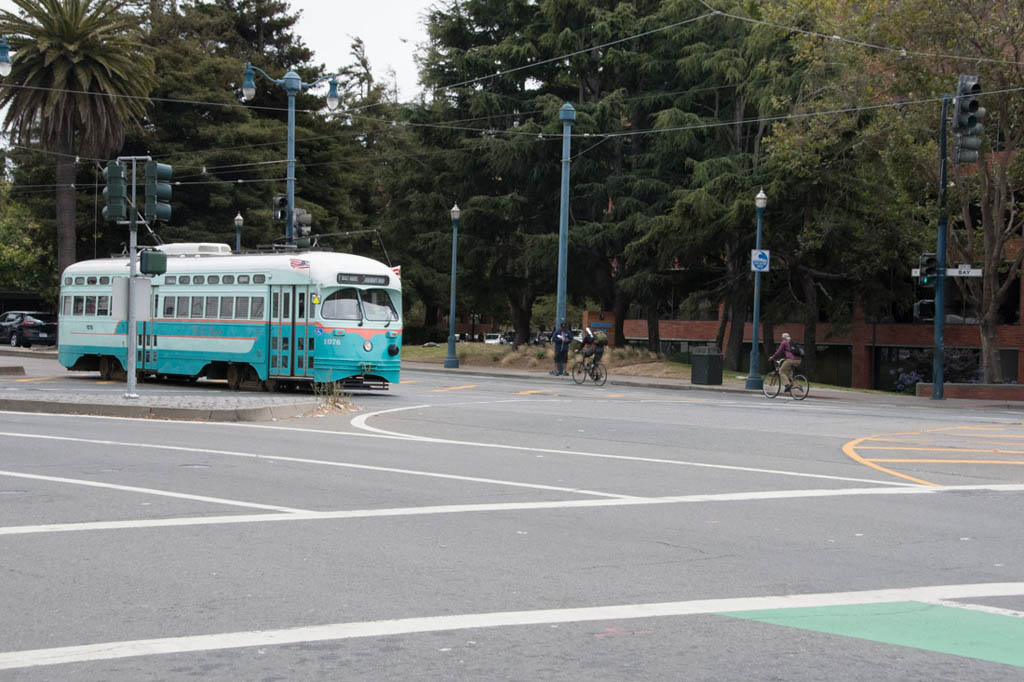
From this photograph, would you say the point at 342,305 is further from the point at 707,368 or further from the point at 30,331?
the point at 30,331

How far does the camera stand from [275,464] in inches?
527

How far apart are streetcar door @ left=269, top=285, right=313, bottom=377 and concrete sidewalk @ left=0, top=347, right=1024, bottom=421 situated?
71 cm

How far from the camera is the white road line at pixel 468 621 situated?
18.8 feet

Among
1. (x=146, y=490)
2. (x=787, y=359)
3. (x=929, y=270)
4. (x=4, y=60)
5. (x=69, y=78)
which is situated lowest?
(x=146, y=490)

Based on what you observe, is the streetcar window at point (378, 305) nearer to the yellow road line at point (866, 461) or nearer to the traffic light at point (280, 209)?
the traffic light at point (280, 209)

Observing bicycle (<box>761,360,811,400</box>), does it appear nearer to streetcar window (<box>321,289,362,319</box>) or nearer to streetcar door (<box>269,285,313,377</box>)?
streetcar window (<box>321,289,362,319</box>)

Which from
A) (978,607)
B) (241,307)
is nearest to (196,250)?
(241,307)

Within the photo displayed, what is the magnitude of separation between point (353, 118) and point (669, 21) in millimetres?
33206

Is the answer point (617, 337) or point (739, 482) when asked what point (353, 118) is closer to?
point (617, 337)

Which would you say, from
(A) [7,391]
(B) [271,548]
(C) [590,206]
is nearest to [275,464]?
(B) [271,548]

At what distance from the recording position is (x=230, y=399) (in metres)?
21.9

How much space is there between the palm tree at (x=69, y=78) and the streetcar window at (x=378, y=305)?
24.8 metres

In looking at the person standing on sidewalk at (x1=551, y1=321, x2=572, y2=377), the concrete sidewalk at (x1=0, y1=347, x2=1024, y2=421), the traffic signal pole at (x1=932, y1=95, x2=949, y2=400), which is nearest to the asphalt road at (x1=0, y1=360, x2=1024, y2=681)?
the concrete sidewalk at (x1=0, y1=347, x2=1024, y2=421)

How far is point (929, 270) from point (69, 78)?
113ft
